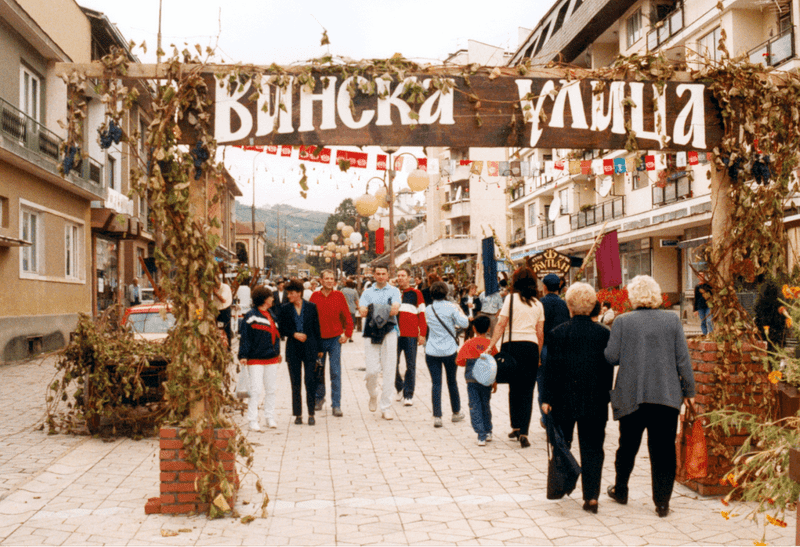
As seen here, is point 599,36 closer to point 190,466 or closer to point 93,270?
point 93,270

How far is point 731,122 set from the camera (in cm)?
586

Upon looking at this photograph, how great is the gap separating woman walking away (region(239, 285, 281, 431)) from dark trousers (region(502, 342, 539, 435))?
286 cm

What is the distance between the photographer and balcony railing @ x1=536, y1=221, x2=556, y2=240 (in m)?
42.5

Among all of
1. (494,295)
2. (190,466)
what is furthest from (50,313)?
(190,466)

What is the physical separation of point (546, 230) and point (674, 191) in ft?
52.6

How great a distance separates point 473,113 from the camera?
5.70 m

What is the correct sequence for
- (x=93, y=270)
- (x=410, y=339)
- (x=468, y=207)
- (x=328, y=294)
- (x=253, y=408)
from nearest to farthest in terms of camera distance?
(x=253, y=408) → (x=328, y=294) → (x=410, y=339) → (x=93, y=270) → (x=468, y=207)

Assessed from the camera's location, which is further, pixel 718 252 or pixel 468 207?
pixel 468 207

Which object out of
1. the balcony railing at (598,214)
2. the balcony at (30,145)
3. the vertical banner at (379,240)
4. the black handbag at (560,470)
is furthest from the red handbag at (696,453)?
the balcony railing at (598,214)

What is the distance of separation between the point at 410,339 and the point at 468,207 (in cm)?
4731

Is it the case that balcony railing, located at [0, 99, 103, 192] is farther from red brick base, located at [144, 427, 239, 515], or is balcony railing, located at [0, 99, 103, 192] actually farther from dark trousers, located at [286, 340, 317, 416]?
red brick base, located at [144, 427, 239, 515]

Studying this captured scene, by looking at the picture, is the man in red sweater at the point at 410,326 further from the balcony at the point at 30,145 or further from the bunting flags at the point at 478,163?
the balcony at the point at 30,145

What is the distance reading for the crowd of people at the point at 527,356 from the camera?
17.3 feet

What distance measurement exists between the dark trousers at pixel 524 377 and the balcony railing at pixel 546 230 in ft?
116
